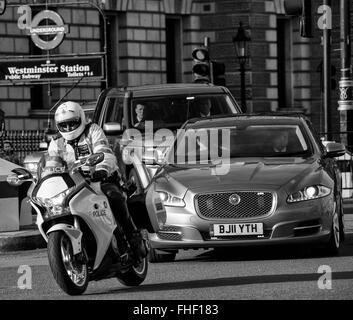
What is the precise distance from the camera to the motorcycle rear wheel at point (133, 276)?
1242cm

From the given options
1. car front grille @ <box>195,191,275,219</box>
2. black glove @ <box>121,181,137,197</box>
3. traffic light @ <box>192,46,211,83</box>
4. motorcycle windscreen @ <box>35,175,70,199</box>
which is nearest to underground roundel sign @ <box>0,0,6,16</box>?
traffic light @ <box>192,46,211,83</box>

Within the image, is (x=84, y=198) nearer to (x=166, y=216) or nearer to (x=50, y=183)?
(x=50, y=183)

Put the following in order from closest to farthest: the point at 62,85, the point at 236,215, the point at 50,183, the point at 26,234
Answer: the point at 50,183 → the point at 236,215 → the point at 26,234 → the point at 62,85

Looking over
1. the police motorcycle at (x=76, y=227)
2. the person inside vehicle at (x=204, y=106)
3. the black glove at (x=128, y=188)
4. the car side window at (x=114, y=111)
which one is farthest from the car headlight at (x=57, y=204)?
the car side window at (x=114, y=111)

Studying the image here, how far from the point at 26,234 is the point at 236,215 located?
13.0 feet

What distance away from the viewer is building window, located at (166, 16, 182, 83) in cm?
4431

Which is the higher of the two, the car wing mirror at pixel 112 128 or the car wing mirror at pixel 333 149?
the car wing mirror at pixel 333 149

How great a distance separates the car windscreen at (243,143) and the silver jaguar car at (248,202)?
0.21ft

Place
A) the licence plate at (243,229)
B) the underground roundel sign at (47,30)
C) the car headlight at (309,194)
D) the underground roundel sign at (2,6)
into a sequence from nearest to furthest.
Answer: the licence plate at (243,229), the car headlight at (309,194), the underground roundel sign at (2,6), the underground roundel sign at (47,30)

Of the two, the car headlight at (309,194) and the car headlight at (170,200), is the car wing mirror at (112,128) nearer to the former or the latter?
the car headlight at (170,200)

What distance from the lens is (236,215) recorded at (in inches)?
552

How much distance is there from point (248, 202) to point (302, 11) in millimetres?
11050

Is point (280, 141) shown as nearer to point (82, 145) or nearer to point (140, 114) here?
point (82, 145)
